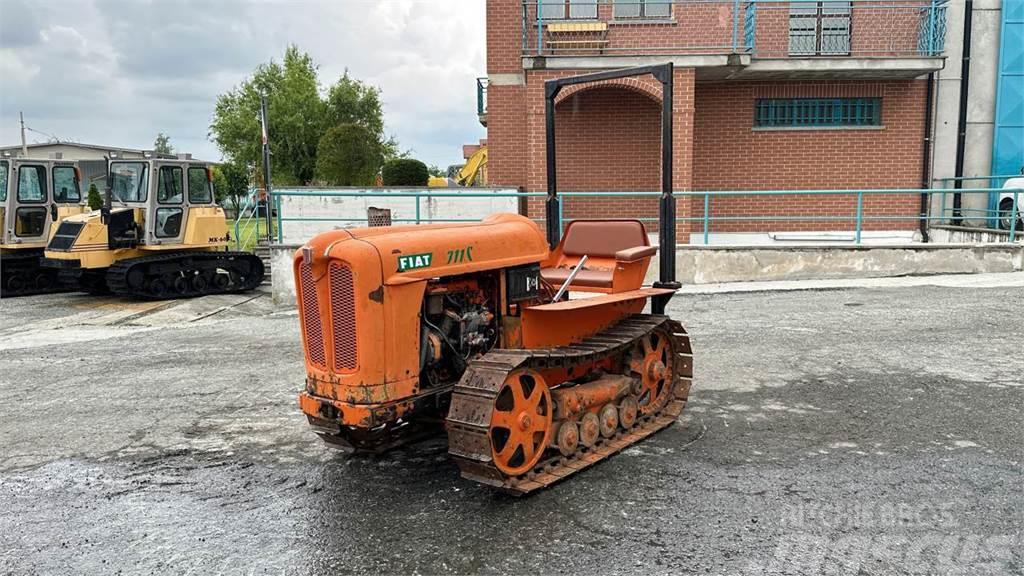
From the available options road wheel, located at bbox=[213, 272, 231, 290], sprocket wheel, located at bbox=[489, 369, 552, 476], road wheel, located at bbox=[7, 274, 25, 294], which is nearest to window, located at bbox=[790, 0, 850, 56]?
road wheel, located at bbox=[213, 272, 231, 290]

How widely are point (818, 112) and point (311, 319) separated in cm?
1431

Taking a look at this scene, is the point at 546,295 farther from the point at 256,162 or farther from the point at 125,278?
the point at 256,162

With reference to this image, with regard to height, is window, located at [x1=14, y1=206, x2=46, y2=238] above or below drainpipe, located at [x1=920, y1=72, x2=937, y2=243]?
below

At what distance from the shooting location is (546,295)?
5.38m

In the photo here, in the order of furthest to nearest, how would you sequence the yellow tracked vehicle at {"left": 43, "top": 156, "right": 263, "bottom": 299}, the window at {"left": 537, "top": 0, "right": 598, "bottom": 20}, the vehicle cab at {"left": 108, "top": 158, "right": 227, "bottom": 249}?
the window at {"left": 537, "top": 0, "right": 598, "bottom": 20}, the vehicle cab at {"left": 108, "top": 158, "right": 227, "bottom": 249}, the yellow tracked vehicle at {"left": 43, "top": 156, "right": 263, "bottom": 299}

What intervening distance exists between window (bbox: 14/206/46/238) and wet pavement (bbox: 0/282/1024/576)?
9.60 metres

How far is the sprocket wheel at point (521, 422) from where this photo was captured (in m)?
4.31

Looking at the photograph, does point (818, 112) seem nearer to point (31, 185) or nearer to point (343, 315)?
point (343, 315)

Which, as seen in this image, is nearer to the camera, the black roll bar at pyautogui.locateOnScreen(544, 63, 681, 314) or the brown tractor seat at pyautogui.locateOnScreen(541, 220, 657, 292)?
the black roll bar at pyautogui.locateOnScreen(544, 63, 681, 314)

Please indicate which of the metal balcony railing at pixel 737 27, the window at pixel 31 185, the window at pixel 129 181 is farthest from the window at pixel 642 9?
the window at pixel 31 185

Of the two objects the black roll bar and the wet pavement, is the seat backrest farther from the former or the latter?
the wet pavement

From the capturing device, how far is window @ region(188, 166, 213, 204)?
50.2 feet

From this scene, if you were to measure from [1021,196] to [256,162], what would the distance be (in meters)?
31.1

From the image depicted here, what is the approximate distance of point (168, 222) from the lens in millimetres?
15164
